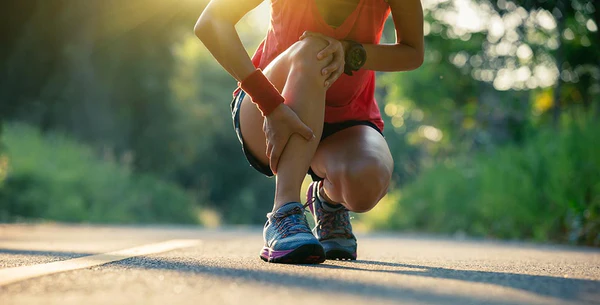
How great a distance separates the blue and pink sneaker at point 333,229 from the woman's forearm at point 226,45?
648mm

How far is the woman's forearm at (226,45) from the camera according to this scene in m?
3.06

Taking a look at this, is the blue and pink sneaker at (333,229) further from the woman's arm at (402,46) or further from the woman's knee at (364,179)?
the woman's arm at (402,46)

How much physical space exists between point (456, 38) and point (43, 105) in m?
7.80

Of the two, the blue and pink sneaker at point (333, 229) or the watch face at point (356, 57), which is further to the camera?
the blue and pink sneaker at point (333, 229)

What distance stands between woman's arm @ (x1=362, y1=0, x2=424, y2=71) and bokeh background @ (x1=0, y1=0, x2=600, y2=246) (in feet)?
10.5

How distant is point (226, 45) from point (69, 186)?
1069 centimetres

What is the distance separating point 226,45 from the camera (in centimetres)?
310

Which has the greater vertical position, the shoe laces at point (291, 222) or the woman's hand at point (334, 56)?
the woman's hand at point (334, 56)

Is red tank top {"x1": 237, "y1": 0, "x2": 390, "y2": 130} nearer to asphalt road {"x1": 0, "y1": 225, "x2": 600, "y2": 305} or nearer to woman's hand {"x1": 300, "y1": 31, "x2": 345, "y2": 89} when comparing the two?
woman's hand {"x1": 300, "y1": 31, "x2": 345, "y2": 89}

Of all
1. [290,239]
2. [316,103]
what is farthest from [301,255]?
[316,103]

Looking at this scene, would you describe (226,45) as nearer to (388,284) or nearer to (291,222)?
(291,222)

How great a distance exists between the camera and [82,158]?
48.3 feet

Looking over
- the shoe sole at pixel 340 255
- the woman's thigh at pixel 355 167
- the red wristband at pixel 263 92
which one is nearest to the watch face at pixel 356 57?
the woman's thigh at pixel 355 167

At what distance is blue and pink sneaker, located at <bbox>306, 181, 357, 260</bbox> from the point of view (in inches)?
133
